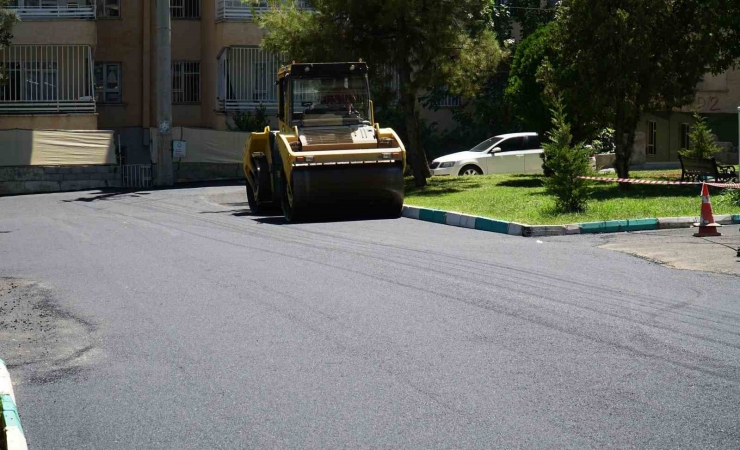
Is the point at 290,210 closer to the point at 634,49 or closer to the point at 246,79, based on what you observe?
the point at 634,49

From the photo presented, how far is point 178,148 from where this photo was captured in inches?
1347

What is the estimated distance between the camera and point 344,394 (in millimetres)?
6973

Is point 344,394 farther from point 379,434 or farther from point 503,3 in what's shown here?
point 503,3

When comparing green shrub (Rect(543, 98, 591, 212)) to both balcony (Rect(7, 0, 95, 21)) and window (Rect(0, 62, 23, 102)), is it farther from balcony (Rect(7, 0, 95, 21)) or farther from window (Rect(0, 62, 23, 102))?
window (Rect(0, 62, 23, 102))

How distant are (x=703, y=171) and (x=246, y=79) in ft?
62.6

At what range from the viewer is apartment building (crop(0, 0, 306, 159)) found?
119 feet

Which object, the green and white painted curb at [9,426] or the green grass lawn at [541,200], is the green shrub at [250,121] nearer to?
the green grass lawn at [541,200]

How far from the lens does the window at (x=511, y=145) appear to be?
33438mm

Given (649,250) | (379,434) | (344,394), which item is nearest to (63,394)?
(344,394)

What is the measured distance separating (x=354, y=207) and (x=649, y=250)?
665 centimetres

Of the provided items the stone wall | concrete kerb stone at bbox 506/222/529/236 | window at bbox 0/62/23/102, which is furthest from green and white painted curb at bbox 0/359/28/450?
window at bbox 0/62/23/102

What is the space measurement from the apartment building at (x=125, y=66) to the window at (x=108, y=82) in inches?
1.4

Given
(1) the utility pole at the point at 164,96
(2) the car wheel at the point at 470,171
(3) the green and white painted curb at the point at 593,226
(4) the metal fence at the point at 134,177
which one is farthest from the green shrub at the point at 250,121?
(3) the green and white painted curb at the point at 593,226

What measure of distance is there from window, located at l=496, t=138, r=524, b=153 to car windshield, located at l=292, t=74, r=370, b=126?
43.7 feet
